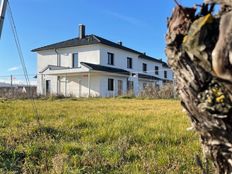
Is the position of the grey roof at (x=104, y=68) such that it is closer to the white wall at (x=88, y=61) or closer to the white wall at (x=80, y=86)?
the white wall at (x=88, y=61)

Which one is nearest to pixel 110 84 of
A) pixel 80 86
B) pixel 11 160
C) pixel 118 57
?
pixel 80 86

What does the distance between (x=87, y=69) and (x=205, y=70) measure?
28.4 metres

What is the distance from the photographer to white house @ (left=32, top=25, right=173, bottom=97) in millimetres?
31297

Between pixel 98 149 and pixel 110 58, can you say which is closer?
pixel 98 149

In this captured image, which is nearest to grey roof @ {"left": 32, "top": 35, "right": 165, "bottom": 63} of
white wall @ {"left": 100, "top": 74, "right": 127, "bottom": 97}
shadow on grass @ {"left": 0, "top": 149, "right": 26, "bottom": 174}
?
white wall @ {"left": 100, "top": 74, "right": 127, "bottom": 97}

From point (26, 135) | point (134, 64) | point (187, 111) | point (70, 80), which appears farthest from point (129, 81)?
point (187, 111)

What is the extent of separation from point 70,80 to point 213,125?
32.6m

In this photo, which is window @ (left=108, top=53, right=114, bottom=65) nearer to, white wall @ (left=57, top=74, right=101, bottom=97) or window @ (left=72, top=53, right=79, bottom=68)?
white wall @ (left=57, top=74, right=101, bottom=97)

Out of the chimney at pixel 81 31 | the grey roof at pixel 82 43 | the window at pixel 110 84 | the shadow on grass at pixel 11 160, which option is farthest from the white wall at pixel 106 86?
the shadow on grass at pixel 11 160

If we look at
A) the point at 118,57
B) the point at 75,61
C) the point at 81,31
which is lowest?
the point at 75,61

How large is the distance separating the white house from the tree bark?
28.0 meters

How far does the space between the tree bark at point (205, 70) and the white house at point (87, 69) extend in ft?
92.0

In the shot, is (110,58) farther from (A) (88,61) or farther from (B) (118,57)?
(A) (88,61)

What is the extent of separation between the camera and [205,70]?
1.17m
